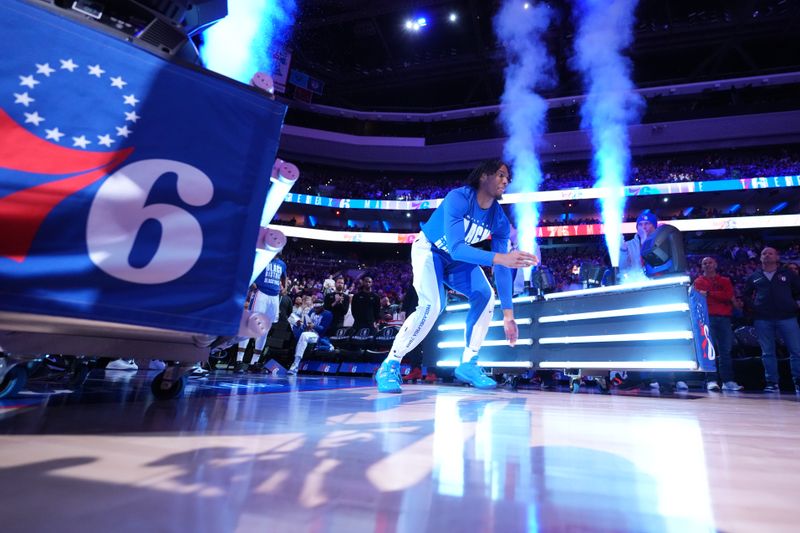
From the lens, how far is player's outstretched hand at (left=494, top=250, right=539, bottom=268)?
244cm

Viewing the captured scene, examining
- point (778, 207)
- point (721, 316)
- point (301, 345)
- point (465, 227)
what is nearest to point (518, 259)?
point (465, 227)

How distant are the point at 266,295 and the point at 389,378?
336cm

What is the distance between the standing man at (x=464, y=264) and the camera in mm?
2818

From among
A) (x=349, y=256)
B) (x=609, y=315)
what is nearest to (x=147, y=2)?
(x=609, y=315)

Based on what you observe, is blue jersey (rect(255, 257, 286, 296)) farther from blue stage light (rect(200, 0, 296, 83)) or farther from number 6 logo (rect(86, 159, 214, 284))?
number 6 logo (rect(86, 159, 214, 284))

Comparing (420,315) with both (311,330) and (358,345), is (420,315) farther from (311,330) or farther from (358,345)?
(311,330)

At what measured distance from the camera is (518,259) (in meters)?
2.47

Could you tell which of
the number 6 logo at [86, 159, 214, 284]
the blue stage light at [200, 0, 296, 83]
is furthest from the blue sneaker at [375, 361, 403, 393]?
the blue stage light at [200, 0, 296, 83]

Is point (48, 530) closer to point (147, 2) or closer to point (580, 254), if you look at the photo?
point (147, 2)

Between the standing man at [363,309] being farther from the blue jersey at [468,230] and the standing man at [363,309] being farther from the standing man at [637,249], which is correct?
the blue jersey at [468,230]

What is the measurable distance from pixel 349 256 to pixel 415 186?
21.2 feet

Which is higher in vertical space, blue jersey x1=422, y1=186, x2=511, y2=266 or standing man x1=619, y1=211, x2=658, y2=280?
standing man x1=619, y1=211, x2=658, y2=280

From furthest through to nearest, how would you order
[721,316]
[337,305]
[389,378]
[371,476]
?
[337,305] < [721,316] < [389,378] < [371,476]

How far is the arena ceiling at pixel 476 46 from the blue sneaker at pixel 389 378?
742 inches
